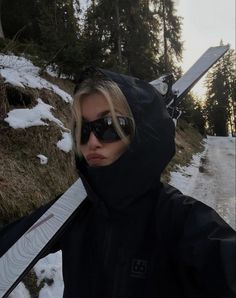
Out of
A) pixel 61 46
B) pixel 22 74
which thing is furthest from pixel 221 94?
pixel 22 74


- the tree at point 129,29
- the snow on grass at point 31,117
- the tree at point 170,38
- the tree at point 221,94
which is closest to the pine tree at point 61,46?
the snow on grass at point 31,117

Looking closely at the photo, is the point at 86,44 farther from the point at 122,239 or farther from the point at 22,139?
the point at 122,239

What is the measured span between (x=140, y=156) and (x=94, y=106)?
34 centimetres

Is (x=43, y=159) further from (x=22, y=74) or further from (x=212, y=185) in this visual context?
(x=212, y=185)

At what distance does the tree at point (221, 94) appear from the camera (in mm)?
55281

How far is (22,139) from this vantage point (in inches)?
247

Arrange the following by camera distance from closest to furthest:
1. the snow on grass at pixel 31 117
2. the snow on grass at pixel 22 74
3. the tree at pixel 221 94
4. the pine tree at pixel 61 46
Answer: the snow on grass at pixel 31 117 → the snow on grass at pixel 22 74 → the pine tree at pixel 61 46 → the tree at pixel 221 94

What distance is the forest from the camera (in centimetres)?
1138

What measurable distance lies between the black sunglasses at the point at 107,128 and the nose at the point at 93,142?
1 centimetres

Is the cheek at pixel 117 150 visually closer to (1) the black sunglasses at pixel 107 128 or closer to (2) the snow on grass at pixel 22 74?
(1) the black sunglasses at pixel 107 128

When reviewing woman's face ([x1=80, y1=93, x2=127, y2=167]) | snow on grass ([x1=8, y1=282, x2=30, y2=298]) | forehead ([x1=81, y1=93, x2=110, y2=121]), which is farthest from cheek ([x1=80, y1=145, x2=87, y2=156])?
snow on grass ([x1=8, y1=282, x2=30, y2=298])

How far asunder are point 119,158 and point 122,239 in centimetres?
33

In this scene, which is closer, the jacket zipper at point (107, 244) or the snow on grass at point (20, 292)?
the jacket zipper at point (107, 244)

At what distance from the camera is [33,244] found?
1915 mm
